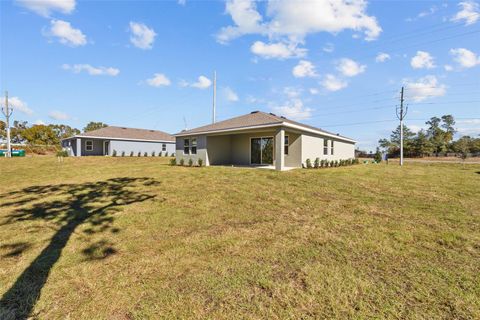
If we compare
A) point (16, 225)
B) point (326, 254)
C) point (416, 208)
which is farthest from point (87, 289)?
point (416, 208)

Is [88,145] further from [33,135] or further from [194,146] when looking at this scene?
[33,135]

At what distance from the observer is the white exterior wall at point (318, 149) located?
1639cm

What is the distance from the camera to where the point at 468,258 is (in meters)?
3.52

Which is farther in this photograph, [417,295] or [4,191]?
[4,191]

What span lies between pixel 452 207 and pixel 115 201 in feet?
30.4

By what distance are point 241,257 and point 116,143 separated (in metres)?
30.8

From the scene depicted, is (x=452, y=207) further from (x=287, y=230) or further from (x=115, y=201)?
(x=115, y=201)

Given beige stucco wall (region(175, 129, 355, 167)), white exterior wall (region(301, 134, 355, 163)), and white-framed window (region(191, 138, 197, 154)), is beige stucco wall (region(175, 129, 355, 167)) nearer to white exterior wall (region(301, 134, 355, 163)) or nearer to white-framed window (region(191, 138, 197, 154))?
white exterior wall (region(301, 134, 355, 163))

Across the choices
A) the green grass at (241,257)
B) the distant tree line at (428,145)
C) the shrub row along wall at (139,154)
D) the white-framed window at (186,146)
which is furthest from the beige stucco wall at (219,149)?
the distant tree line at (428,145)

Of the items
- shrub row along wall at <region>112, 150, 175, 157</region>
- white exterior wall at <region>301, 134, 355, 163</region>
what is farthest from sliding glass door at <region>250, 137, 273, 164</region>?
shrub row along wall at <region>112, 150, 175, 157</region>

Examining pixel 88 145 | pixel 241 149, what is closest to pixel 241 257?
pixel 241 149

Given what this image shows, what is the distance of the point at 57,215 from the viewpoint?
5.76 metres

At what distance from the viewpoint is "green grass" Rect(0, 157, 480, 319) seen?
257 cm

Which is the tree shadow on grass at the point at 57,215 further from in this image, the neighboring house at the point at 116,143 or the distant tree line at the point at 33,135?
the distant tree line at the point at 33,135
